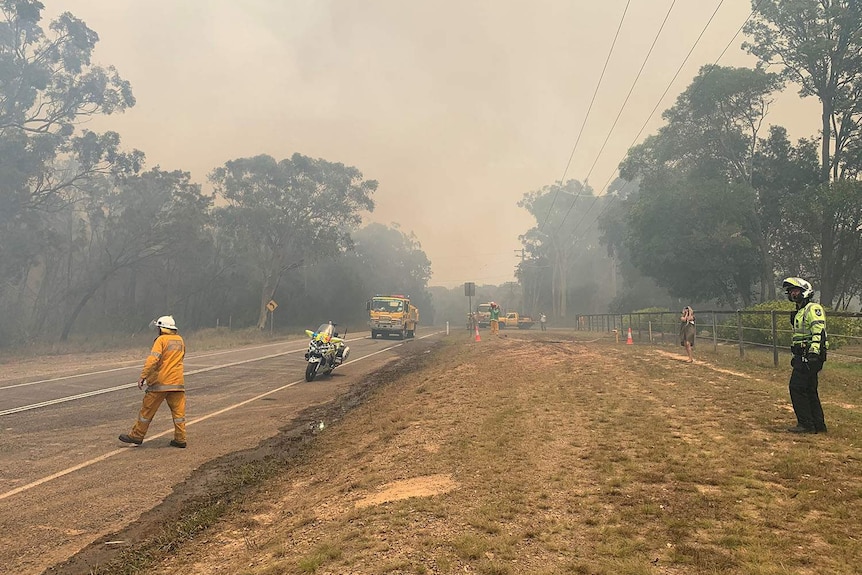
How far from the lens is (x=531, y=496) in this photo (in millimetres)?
4336

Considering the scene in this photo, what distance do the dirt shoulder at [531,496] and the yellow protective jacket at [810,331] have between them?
1.05 meters

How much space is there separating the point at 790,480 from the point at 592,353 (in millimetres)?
12134

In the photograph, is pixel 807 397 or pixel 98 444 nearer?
pixel 807 397

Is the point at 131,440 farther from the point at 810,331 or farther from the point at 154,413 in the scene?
the point at 810,331

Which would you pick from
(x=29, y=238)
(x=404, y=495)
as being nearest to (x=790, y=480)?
(x=404, y=495)

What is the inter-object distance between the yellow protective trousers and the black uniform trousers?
8160 mm

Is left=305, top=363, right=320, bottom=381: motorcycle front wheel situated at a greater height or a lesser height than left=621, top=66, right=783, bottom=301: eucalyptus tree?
lesser

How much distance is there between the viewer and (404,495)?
4547mm

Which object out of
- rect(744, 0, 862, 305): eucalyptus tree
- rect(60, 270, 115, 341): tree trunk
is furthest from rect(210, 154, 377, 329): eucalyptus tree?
rect(744, 0, 862, 305): eucalyptus tree

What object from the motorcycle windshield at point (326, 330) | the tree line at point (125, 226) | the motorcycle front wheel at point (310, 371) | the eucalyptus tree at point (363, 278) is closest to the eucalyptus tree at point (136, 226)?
the tree line at point (125, 226)

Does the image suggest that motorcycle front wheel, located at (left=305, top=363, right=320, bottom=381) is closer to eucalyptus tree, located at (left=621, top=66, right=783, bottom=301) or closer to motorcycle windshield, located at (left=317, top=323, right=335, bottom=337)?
motorcycle windshield, located at (left=317, top=323, right=335, bottom=337)

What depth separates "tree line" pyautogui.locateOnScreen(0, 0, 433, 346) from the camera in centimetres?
2991

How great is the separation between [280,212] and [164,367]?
42637 mm

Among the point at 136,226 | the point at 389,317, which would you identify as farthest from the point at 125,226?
the point at 389,317
